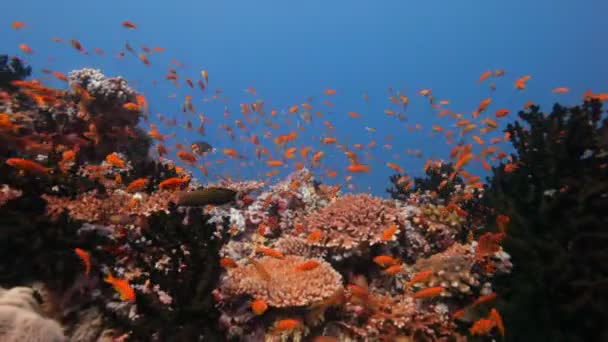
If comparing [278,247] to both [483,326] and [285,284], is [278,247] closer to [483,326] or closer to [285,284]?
[285,284]

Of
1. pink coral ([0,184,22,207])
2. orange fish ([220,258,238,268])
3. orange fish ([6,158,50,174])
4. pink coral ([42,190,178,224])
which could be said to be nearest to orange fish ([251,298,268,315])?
orange fish ([220,258,238,268])

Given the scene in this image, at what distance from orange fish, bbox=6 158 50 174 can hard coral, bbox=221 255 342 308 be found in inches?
121

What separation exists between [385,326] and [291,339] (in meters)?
1.26

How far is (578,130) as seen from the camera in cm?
→ 399

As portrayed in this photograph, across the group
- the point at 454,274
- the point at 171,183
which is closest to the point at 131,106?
the point at 171,183

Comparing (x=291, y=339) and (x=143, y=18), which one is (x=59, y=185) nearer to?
(x=291, y=339)

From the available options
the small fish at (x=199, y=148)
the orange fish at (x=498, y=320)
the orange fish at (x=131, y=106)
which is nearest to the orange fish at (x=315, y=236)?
the orange fish at (x=498, y=320)

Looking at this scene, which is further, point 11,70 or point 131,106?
point 11,70

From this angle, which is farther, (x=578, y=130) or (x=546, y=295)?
(x=578, y=130)

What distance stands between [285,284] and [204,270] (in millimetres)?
1144

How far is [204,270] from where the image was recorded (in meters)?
4.19

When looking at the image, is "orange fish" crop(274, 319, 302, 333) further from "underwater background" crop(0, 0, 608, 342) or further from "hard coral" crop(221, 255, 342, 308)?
"hard coral" crop(221, 255, 342, 308)

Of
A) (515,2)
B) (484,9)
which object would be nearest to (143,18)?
(484,9)

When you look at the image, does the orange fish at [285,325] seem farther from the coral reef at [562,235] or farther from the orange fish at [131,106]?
the orange fish at [131,106]
